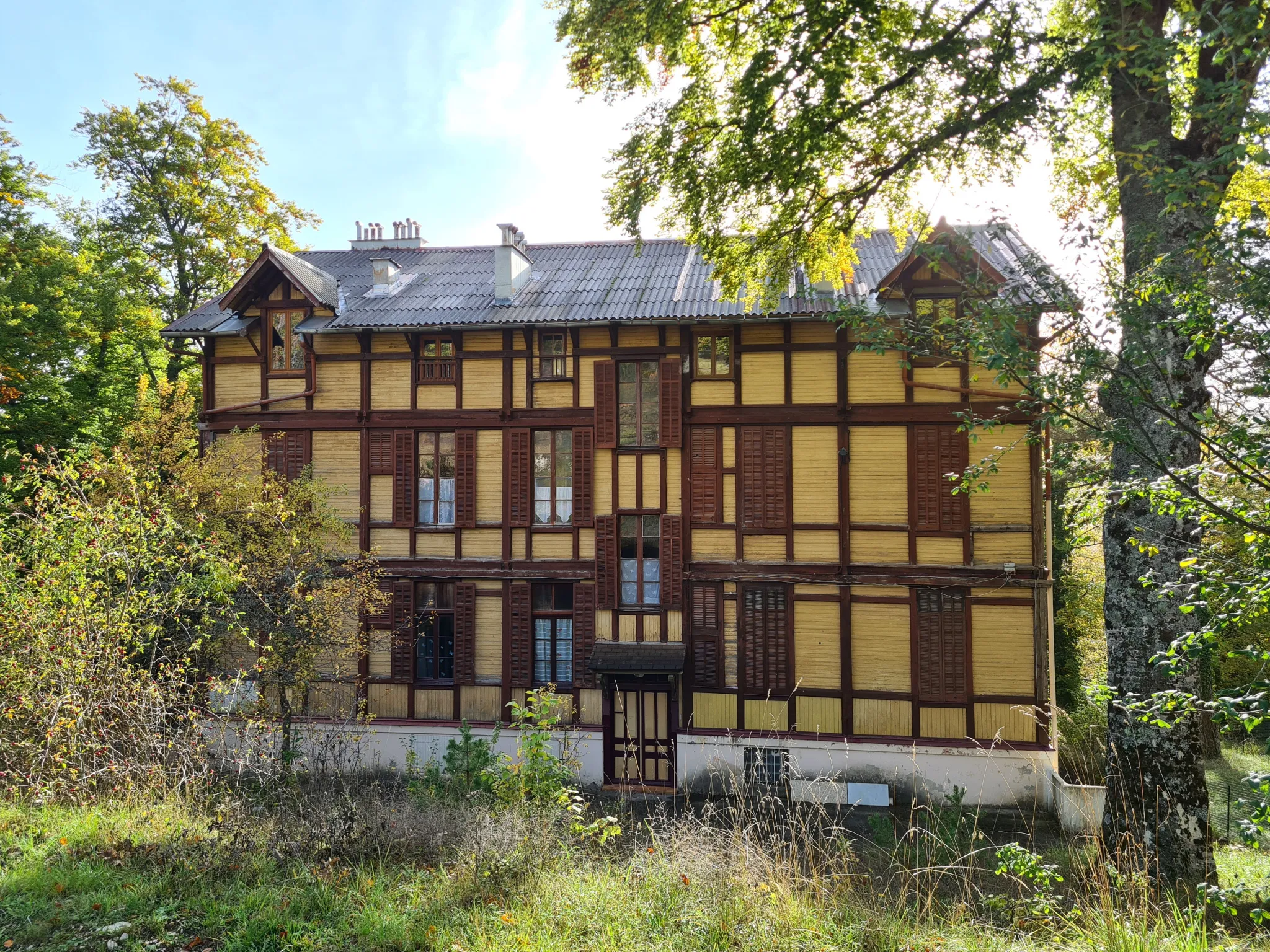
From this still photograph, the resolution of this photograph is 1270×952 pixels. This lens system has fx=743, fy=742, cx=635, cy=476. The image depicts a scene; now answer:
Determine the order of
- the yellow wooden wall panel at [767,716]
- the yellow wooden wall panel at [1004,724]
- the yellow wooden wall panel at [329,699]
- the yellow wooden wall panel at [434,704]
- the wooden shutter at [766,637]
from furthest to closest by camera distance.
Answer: the yellow wooden wall panel at [329,699]
the yellow wooden wall panel at [434,704]
the wooden shutter at [766,637]
the yellow wooden wall panel at [767,716]
the yellow wooden wall panel at [1004,724]

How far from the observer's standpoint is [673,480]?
13180 mm

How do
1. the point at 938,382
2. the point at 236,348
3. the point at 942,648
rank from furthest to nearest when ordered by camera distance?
1. the point at 236,348
2. the point at 938,382
3. the point at 942,648

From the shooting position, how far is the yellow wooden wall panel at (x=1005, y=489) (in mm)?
12180

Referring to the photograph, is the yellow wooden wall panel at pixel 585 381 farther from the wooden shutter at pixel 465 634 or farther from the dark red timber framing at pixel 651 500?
the wooden shutter at pixel 465 634

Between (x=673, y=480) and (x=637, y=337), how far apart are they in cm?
267

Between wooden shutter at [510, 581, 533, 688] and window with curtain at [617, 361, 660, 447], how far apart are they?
3287 mm

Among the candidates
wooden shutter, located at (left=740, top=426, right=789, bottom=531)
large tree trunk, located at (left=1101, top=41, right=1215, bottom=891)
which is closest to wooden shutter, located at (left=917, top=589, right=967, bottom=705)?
wooden shutter, located at (left=740, top=426, right=789, bottom=531)

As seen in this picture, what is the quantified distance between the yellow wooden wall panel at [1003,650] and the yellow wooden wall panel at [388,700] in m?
9.91

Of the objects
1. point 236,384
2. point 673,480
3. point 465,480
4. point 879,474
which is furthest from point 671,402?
point 236,384

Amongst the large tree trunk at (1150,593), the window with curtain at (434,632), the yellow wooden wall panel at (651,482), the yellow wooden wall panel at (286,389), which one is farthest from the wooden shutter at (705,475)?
the yellow wooden wall panel at (286,389)

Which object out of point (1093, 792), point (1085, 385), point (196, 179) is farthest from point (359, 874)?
point (196, 179)

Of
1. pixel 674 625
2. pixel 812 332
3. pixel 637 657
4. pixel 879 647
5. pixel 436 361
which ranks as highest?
pixel 812 332

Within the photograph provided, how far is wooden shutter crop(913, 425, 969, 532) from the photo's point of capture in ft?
40.6

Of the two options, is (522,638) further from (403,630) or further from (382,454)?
(382,454)
